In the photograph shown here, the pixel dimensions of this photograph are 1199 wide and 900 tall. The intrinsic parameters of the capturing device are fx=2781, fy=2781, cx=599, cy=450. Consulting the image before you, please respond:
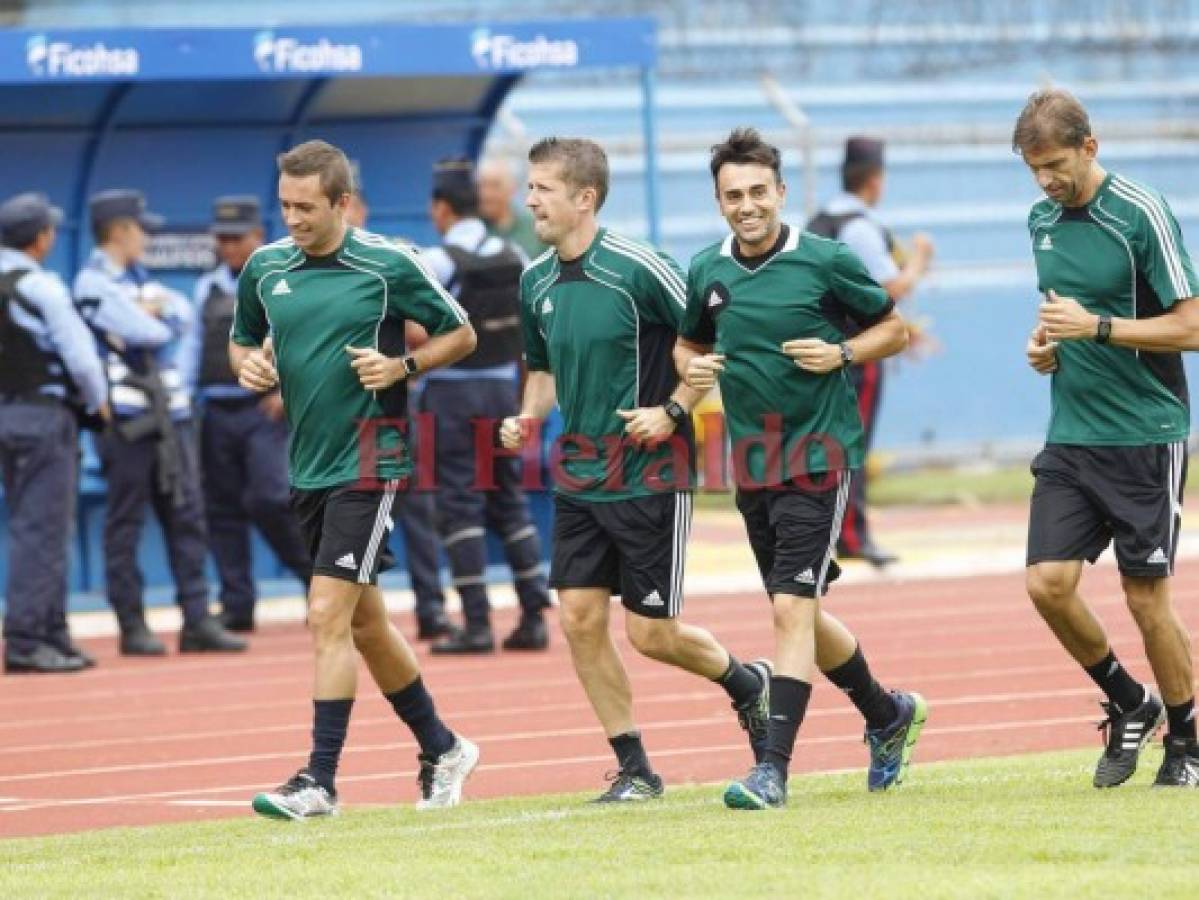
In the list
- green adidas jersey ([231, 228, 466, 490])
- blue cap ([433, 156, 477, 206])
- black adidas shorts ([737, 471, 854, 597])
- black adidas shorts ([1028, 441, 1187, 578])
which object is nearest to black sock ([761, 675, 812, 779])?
black adidas shorts ([737, 471, 854, 597])


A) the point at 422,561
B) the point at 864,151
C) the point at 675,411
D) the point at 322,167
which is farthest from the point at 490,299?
the point at 675,411

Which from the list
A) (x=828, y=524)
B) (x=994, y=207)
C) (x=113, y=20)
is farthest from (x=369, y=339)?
(x=113, y=20)

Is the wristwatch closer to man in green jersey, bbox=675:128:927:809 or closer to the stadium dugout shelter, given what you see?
man in green jersey, bbox=675:128:927:809

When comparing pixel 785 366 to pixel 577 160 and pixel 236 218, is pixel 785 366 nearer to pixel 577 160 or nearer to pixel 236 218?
pixel 577 160

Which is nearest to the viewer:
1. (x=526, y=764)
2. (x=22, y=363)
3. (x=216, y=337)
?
(x=526, y=764)

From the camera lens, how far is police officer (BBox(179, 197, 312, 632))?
51.9 ft

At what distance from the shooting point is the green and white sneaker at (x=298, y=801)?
9.03 m

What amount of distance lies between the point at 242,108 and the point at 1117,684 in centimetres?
1127

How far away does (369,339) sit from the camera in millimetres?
9500

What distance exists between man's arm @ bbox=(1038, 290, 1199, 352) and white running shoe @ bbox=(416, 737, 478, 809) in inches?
102

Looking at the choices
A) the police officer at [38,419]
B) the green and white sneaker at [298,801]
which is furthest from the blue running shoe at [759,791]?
the police officer at [38,419]

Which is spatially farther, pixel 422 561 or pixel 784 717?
pixel 422 561

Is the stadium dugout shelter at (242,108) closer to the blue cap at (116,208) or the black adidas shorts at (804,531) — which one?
the blue cap at (116,208)

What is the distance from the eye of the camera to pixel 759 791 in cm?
848
